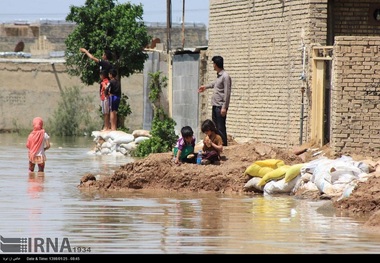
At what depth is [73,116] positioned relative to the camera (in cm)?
3438

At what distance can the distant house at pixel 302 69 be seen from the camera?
61.4 feet

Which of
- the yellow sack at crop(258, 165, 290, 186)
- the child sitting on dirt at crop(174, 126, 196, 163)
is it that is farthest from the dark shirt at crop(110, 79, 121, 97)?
the yellow sack at crop(258, 165, 290, 186)

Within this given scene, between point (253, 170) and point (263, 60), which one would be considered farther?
point (263, 60)

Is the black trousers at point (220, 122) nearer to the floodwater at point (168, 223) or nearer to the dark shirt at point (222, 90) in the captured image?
the dark shirt at point (222, 90)

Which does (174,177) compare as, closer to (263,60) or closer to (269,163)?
(269,163)

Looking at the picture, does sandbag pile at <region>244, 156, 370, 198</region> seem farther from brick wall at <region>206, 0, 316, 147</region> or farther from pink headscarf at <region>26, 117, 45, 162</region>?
brick wall at <region>206, 0, 316, 147</region>

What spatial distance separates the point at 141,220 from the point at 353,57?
22.8ft

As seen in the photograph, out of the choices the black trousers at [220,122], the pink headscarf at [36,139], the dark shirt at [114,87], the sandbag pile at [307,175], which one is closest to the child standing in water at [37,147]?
the pink headscarf at [36,139]

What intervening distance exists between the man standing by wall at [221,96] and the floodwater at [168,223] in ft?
9.00

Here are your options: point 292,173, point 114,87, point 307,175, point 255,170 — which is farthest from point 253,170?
point 114,87

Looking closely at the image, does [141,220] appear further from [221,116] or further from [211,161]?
[221,116]

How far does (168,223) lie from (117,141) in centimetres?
1255

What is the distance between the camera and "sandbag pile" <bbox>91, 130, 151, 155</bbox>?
81.7 ft

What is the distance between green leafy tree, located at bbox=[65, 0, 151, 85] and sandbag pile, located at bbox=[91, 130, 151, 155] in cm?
410
